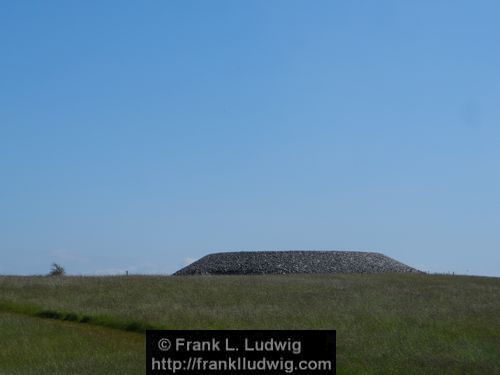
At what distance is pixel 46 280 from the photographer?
46719 millimetres

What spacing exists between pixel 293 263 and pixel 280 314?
2989 centimetres

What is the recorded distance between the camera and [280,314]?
30.0m

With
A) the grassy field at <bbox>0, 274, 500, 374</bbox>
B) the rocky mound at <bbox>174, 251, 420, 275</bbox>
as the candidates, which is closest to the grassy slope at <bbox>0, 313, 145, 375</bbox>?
the grassy field at <bbox>0, 274, 500, 374</bbox>

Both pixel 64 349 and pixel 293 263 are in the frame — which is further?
pixel 293 263

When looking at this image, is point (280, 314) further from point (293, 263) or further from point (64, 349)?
point (293, 263)

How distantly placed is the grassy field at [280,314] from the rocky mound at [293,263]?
38.8ft

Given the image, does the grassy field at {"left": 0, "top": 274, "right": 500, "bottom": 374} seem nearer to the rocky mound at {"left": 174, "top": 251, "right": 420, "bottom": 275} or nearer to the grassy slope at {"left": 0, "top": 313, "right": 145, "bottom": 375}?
the grassy slope at {"left": 0, "top": 313, "right": 145, "bottom": 375}

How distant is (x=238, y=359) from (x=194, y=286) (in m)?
26.3

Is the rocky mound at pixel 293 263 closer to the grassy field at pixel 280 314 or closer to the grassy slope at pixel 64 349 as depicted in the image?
the grassy field at pixel 280 314

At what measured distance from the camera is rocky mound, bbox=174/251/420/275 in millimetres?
59125

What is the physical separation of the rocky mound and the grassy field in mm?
11833

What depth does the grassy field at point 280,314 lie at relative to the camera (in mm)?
22188

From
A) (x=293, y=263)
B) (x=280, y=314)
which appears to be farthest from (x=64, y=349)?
(x=293, y=263)

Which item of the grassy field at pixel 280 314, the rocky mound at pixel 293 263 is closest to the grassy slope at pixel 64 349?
the grassy field at pixel 280 314
